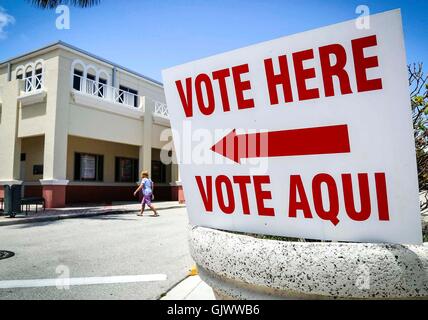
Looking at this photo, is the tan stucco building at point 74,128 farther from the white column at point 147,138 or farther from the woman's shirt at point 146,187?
the woman's shirt at point 146,187

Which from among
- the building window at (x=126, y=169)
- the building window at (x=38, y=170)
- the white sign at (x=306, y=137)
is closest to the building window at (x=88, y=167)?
the building window at (x=126, y=169)

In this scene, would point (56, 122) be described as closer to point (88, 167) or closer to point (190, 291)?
point (88, 167)

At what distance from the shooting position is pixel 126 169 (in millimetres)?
19609

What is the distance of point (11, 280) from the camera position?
372 centimetres

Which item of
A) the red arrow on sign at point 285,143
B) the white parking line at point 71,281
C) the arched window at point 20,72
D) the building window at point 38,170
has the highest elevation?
the arched window at point 20,72

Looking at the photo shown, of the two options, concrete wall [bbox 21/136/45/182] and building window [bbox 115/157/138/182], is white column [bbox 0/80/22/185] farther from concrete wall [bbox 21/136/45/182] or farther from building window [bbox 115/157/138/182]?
building window [bbox 115/157/138/182]

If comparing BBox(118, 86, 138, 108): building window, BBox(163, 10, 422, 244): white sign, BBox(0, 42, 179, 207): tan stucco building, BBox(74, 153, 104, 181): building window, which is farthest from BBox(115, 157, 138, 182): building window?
BBox(163, 10, 422, 244): white sign

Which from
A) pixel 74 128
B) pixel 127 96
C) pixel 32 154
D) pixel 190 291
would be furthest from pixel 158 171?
pixel 190 291

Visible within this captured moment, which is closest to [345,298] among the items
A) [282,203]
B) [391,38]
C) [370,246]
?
[370,246]

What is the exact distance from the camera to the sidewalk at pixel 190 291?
2.90 metres

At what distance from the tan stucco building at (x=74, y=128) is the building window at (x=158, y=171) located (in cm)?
7

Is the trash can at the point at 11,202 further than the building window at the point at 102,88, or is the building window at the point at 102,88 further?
Answer: the building window at the point at 102,88

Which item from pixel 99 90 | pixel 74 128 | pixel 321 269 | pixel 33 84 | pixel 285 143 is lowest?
pixel 321 269

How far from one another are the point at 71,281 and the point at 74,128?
11624mm
